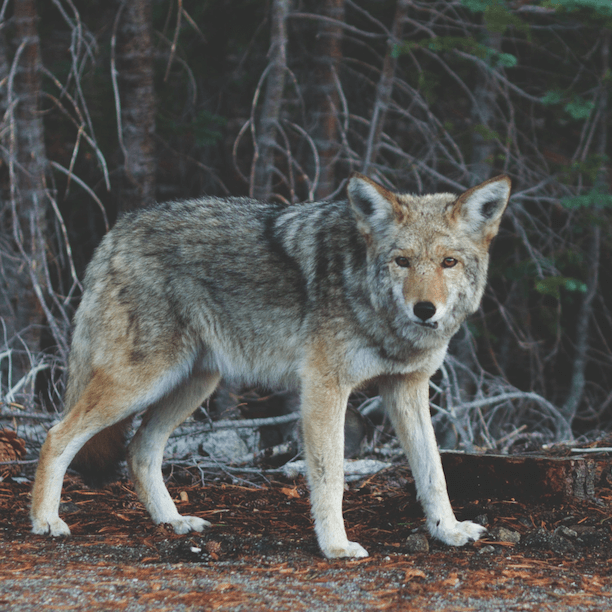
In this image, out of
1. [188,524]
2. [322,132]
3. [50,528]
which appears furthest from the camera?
[322,132]

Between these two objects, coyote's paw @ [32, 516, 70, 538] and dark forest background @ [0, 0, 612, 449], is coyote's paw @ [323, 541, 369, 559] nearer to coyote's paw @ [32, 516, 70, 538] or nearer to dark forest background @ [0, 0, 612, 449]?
coyote's paw @ [32, 516, 70, 538]

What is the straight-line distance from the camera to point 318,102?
6.79 meters

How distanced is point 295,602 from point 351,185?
204 cm

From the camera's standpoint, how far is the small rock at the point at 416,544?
3523mm

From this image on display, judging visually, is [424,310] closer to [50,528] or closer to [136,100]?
[50,528]

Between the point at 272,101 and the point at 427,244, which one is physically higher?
the point at 272,101

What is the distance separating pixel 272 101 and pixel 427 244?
3167mm

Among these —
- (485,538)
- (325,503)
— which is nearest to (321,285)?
(325,503)

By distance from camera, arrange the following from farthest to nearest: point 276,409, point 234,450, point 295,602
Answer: point 276,409 < point 234,450 < point 295,602

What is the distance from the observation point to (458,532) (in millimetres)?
3654

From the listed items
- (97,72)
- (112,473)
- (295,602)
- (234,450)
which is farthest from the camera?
(97,72)

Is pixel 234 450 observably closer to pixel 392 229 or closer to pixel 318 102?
pixel 392 229

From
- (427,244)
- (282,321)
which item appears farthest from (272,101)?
(427,244)

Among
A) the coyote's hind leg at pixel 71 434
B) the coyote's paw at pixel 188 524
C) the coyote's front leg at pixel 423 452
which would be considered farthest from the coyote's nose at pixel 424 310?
the coyote's paw at pixel 188 524
